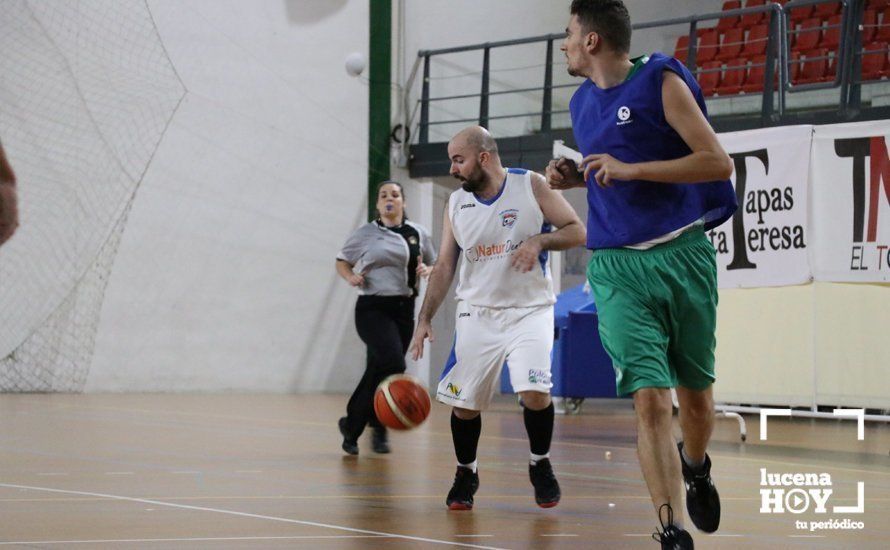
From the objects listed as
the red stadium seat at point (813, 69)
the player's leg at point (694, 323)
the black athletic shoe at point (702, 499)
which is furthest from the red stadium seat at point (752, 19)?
the player's leg at point (694, 323)

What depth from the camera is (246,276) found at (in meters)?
18.3

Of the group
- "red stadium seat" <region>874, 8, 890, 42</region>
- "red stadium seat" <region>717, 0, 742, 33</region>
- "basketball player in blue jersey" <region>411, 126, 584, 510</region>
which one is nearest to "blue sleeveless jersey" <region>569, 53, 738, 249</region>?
"basketball player in blue jersey" <region>411, 126, 584, 510</region>

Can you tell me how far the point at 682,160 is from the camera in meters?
4.24

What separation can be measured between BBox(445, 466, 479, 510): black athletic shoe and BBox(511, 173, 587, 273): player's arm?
1001 millimetres

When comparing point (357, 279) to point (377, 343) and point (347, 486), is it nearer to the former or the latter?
point (377, 343)

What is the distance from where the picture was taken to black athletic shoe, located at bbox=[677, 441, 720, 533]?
15.6ft

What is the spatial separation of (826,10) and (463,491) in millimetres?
14682

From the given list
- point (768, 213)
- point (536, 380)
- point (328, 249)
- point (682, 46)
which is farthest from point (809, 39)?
point (536, 380)

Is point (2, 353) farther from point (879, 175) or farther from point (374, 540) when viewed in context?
point (374, 540)

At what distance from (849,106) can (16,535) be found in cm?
1139

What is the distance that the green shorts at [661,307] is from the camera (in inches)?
169

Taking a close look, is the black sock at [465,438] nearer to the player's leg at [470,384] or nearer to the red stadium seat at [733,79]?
the player's leg at [470,384]

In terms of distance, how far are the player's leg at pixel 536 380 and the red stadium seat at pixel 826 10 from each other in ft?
44.8

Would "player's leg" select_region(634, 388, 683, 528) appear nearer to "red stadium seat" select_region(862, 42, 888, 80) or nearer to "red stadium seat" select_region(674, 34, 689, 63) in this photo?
"red stadium seat" select_region(862, 42, 888, 80)
